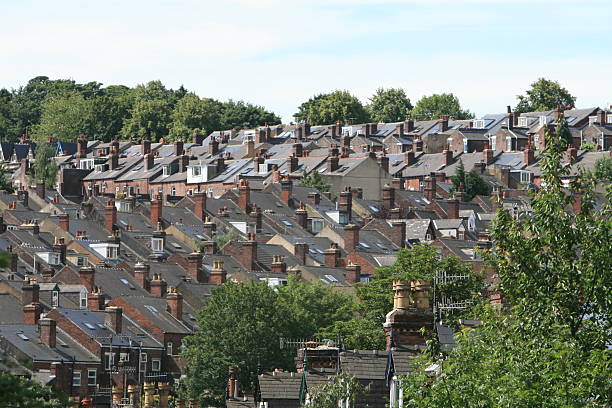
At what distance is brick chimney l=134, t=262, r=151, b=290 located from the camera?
121 meters

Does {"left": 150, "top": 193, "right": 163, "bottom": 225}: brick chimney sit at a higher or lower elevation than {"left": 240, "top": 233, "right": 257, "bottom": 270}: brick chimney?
higher

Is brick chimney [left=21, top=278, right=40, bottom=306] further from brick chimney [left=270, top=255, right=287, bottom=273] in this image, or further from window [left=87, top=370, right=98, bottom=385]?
brick chimney [left=270, top=255, right=287, bottom=273]

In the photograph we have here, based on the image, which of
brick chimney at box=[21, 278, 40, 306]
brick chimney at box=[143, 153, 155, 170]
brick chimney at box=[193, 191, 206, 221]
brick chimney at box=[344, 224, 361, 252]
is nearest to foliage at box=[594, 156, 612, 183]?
brick chimney at box=[344, 224, 361, 252]

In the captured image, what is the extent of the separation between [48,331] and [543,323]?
208ft

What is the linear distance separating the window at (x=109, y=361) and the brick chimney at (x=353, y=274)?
24.4 metres

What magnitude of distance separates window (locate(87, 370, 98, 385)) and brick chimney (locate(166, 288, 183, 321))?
440 inches

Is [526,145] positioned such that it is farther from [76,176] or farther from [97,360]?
[97,360]

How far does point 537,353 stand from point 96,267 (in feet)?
279

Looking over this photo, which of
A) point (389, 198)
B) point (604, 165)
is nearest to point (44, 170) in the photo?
point (389, 198)

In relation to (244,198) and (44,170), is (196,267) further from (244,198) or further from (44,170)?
(44,170)

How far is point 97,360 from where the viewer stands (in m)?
103

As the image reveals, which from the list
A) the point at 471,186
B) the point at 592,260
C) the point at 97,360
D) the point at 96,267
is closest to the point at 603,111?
the point at 471,186

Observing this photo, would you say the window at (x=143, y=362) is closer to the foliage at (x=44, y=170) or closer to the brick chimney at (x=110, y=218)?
the brick chimney at (x=110, y=218)

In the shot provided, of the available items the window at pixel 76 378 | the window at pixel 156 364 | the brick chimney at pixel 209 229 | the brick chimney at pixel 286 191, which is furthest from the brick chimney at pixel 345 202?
the window at pixel 76 378
